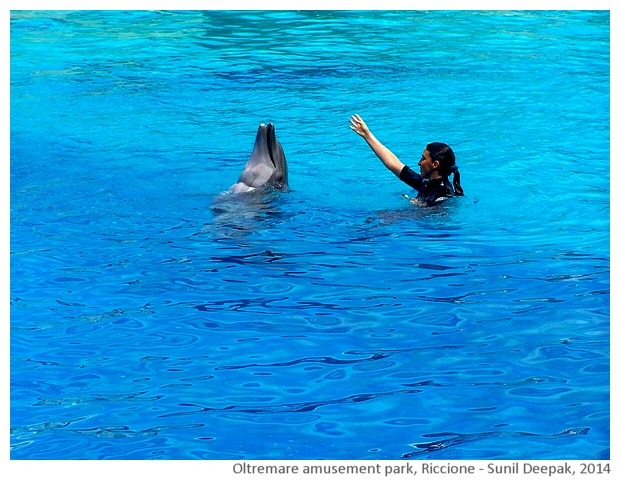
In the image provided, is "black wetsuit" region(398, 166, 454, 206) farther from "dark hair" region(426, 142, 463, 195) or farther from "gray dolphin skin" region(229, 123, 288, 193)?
"gray dolphin skin" region(229, 123, 288, 193)

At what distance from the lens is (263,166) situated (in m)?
8.11

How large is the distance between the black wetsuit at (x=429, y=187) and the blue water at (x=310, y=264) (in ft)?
0.54

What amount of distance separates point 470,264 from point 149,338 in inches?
98.7

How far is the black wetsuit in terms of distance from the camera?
7.96 metres

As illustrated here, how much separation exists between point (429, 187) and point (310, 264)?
181cm

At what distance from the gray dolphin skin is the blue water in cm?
18

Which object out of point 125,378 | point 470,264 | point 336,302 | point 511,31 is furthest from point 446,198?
point 511,31

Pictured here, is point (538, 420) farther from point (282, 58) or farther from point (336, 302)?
point (282, 58)

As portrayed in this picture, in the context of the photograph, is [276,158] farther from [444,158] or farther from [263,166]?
[444,158]

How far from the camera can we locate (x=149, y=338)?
5453 mm
